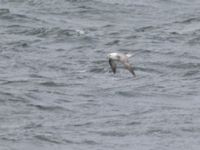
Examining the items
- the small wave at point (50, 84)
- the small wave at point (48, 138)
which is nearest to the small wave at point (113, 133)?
the small wave at point (48, 138)

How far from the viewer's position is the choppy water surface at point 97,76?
1931 centimetres

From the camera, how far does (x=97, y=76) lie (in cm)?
2456

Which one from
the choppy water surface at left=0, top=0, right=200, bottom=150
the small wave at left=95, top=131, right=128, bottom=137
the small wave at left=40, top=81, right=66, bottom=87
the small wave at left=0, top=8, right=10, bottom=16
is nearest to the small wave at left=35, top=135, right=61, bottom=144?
the choppy water surface at left=0, top=0, right=200, bottom=150

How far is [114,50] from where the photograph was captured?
89.6ft

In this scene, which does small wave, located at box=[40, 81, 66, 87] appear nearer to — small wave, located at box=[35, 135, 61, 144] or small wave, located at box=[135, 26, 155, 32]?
small wave, located at box=[35, 135, 61, 144]

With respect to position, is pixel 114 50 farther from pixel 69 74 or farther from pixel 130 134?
pixel 130 134

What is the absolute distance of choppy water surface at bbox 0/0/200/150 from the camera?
19312 millimetres

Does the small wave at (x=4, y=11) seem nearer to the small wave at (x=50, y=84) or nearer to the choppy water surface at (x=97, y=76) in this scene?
the choppy water surface at (x=97, y=76)

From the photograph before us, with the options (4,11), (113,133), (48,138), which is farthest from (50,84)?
(4,11)

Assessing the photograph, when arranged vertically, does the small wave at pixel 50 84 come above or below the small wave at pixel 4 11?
above

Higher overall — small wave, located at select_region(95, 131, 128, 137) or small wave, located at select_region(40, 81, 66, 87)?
small wave, located at select_region(95, 131, 128, 137)

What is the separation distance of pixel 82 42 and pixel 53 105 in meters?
6.63

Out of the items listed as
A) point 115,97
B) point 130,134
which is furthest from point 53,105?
point 130,134

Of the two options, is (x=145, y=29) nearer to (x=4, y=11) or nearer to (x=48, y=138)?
(x=4, y=11)
